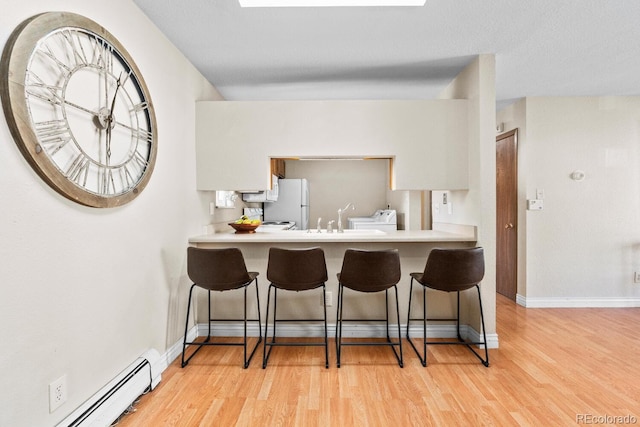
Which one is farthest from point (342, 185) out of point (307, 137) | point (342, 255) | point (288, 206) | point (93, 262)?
point (93, 262)

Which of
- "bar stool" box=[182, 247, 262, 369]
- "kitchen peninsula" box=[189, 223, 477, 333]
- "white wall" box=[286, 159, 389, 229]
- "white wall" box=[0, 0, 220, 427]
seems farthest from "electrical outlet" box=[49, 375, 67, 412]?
"white wall" box=[286, 159, 389, 229]

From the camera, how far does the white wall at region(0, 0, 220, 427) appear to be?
4.25 ft

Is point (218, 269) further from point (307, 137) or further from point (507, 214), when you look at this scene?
point (507, 214)

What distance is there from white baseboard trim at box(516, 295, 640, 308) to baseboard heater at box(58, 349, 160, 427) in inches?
156

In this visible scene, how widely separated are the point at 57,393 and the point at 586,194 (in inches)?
199

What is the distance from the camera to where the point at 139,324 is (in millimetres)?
2127

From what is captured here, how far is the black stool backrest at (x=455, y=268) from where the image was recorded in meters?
2.39

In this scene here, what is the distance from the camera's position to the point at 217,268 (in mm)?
2381

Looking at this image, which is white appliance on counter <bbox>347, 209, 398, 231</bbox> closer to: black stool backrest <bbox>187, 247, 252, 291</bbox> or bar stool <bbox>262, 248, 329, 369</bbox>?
bar stool <bbox>262, 248, 329, 369</bbox>

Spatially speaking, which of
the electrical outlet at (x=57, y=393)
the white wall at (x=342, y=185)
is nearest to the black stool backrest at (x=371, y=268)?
the electrical outlet at (x=57, y=393)

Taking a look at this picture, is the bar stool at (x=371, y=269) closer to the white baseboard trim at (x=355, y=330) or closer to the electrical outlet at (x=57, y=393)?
the white baseboard trim at (x=355, y=330)

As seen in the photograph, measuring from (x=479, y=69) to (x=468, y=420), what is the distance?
102 inches

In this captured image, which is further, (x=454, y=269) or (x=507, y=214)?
(x=507, y=214)

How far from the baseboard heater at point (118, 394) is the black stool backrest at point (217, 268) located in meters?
0.58
